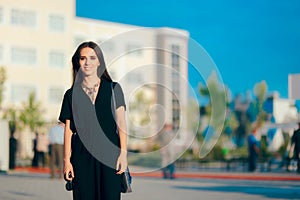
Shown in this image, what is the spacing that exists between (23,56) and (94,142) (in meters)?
59.8

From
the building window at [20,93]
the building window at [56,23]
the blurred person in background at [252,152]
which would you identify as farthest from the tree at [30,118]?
the blurred person in background at [252,152]

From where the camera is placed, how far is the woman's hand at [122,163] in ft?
17.1

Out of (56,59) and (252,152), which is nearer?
(252,152)

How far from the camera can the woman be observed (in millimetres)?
5234

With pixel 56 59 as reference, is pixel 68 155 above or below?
below

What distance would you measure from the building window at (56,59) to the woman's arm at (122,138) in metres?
61.4

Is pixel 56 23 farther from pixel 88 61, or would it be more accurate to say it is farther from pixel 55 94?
pixel 88 61

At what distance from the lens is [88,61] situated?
5.32 m

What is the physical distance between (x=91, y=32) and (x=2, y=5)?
991 centimetres

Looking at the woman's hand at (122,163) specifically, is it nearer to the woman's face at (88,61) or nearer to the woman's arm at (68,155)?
the woman's arm at (68,155)

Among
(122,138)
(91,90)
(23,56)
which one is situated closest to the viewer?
(122,138)

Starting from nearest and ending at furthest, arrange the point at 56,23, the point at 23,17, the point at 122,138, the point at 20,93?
the point at 122,138 → the point at 20,93 → the point at 23,17 → the point at 56,23

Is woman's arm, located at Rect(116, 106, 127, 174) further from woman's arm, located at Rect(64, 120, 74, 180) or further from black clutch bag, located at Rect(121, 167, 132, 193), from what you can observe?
woman's arm, located at Rect(64, 120, 74, 180)

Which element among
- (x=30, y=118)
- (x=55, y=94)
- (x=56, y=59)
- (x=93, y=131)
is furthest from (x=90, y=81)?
(x=55, y=94)
